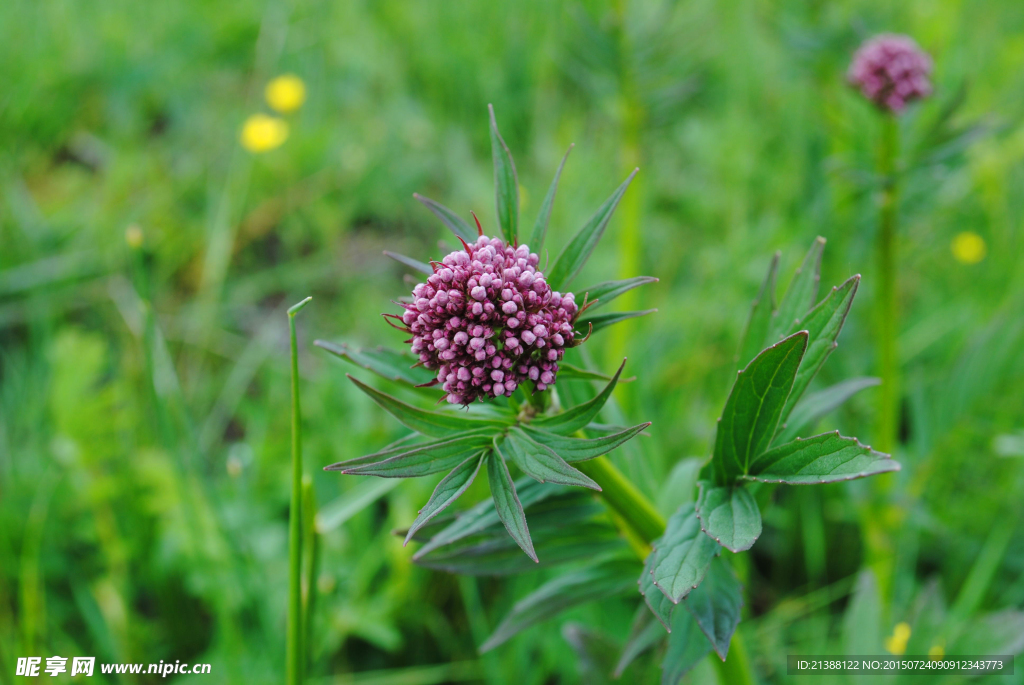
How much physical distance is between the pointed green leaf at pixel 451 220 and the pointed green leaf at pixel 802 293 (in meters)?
0.55

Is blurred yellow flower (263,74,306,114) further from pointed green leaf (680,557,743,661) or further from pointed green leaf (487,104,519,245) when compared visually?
pointed green leaf (680,557,743,661)

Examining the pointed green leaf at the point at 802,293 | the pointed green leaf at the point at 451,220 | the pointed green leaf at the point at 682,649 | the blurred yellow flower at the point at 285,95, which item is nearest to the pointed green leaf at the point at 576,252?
the pointed green leaf at the point at 451,220

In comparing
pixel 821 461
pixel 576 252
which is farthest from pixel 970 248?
pixel 576 252

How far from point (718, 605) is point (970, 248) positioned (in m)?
2.63

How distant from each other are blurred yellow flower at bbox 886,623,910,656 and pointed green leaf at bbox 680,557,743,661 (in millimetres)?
991

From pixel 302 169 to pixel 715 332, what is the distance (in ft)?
7.46

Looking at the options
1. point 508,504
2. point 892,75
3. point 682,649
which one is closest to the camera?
point 508,504

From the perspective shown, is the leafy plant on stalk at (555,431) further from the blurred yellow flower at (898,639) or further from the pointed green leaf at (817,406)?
the blurred yellow flower at (898,639)

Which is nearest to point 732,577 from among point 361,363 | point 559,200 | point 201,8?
point 361,363

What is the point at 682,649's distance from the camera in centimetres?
118

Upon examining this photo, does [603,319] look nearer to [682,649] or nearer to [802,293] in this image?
[802,293]

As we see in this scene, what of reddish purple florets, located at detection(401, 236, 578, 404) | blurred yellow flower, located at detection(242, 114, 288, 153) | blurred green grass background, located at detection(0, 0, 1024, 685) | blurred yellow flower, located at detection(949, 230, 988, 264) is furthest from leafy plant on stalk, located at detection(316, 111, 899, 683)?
blurred yellow flower, located at detection(242, 114, 288, 153)

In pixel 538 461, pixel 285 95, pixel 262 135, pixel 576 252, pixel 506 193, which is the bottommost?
pixel 538 461

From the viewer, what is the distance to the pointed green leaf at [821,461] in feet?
3.07
